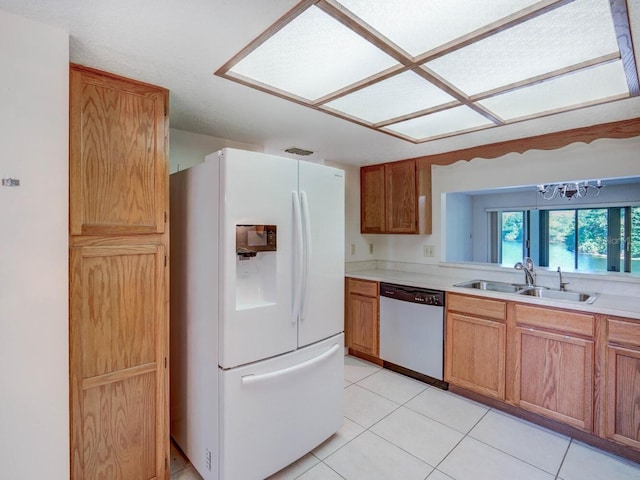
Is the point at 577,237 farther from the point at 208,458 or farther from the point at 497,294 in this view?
the point at 208,458

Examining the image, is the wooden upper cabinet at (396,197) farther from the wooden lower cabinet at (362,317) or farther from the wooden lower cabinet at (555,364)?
the wooden lower cabinet at (555,364)

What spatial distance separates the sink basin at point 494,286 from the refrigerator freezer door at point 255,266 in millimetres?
1808

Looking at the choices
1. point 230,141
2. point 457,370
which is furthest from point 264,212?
point 457,370

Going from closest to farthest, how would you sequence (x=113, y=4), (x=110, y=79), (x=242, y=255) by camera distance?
(x=113, y=4) → (x=110, y=79) → (x=242, y=255)

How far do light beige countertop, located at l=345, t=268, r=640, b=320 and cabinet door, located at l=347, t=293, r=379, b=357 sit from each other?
26 cm

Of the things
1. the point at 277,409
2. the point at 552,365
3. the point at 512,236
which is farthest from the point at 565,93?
the point at 512,236

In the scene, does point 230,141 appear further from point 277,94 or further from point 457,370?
point 457,370

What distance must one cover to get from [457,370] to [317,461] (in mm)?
1386

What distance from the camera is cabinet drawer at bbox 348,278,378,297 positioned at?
3.24 metres

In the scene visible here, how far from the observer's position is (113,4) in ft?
3.57

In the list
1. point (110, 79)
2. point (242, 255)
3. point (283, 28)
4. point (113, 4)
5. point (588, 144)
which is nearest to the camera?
point (113, 4)

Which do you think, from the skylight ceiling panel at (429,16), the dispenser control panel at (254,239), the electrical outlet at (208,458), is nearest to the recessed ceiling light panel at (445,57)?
the skylight ceiling panel at (429,16)

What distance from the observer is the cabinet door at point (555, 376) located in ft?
6.67

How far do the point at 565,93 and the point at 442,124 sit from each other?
728 mm
